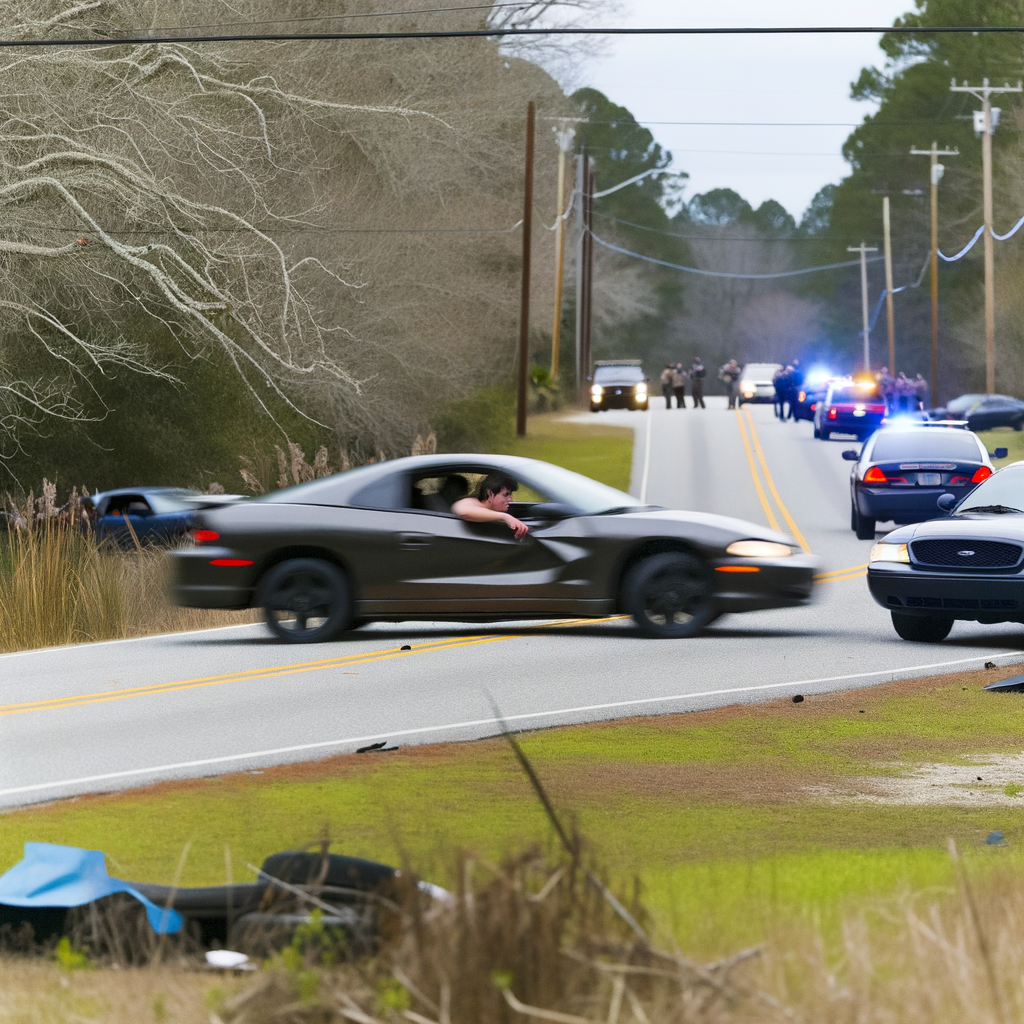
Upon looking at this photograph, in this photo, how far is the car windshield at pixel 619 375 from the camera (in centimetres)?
6172

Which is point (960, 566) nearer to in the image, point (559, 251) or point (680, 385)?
point (559, 251)

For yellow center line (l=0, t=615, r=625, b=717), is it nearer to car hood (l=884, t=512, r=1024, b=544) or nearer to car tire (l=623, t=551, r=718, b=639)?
car tire (l=623, t=551, r=718, b=639)

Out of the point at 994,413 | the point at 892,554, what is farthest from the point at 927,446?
the point at 994,413

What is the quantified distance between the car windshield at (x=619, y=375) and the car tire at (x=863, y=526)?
35.6 metres

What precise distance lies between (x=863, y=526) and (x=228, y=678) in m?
15.1

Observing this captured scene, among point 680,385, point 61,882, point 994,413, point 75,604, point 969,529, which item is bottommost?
point 75,604

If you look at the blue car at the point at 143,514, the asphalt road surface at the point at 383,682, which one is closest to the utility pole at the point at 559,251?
the blue car at the point at 143,514

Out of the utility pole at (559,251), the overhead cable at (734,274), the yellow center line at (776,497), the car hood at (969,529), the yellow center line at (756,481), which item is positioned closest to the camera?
the car hood at (969,529)

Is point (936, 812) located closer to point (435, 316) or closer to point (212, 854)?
point (212, 854)

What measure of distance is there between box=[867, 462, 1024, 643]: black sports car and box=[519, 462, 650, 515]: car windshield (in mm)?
2132

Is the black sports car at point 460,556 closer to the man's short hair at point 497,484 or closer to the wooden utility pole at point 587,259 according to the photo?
the man's short hair at point 497,484

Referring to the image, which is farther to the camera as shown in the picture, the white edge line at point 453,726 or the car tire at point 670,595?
the car tire at point 670,595

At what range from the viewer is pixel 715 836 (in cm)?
783

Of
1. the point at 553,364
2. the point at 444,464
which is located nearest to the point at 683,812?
the point at 444,464
